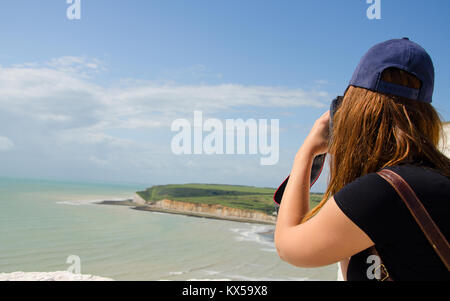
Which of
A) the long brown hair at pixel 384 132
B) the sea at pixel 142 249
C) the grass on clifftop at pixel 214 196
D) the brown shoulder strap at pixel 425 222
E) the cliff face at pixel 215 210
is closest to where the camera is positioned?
the brown shoulder strap at pixel 425 222

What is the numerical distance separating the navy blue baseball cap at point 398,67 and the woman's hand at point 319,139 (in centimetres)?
18

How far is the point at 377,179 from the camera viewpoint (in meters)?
0.77

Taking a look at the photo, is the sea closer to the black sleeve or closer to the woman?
the woman

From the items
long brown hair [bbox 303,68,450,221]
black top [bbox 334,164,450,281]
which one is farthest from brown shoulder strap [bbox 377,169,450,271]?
long brown hair [bbox 303,68,450,221]

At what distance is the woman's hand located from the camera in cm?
106

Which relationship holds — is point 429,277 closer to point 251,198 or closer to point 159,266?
point 159,266

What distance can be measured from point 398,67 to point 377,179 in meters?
0.33

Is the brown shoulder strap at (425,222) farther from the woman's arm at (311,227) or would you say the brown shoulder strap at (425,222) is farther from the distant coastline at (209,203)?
the distant coastline at (209,203)

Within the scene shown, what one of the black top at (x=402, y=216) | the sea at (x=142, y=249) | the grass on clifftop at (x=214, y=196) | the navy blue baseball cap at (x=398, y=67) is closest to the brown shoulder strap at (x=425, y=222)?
the black top at (x=402, y=216)

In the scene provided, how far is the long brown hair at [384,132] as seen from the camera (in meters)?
0.87

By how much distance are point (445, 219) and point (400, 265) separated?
147mm

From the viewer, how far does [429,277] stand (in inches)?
30.1

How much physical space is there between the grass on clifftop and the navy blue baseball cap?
4068 cm

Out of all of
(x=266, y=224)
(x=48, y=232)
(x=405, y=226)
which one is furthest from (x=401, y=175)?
(x=266, y=224)
